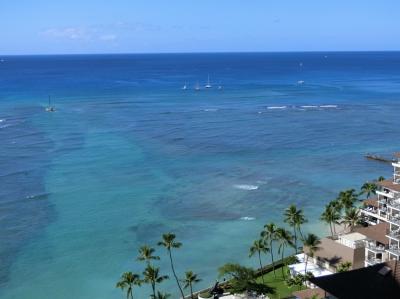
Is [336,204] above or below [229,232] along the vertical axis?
above

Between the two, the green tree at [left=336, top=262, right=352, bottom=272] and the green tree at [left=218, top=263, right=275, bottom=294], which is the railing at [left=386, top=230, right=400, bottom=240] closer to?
the green tree at [left=336, top=262, right=352, bottom=272]

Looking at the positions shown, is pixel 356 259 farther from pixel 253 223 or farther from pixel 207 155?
pixel 207 155

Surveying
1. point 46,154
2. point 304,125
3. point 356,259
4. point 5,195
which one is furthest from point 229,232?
point 304,125

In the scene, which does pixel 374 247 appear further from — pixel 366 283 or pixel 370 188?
pixel 370 188

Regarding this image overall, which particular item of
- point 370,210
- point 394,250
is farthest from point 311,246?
point 370,210

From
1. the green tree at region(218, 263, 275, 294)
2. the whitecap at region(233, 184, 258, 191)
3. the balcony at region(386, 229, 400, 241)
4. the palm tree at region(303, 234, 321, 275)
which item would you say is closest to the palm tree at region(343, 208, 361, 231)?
the palm tree at region(303, 234, 321, 275)

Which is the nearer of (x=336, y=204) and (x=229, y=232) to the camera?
(x=336, y=204)

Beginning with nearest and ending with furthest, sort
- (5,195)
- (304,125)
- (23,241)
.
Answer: (23,241) → (5,195) → (304,125)

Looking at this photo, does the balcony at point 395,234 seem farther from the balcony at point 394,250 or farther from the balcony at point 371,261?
the balcony at point 371,261
